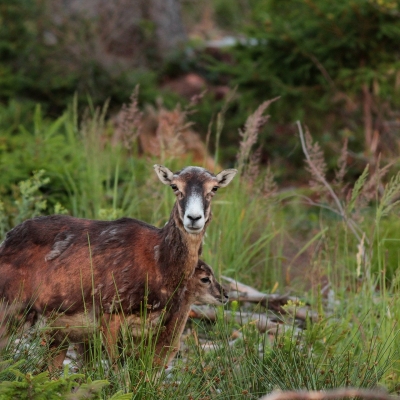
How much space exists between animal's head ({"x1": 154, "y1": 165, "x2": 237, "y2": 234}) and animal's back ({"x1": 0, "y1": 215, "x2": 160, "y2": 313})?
41 cm

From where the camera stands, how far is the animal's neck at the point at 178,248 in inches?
202

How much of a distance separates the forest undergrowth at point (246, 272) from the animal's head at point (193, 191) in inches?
27.4

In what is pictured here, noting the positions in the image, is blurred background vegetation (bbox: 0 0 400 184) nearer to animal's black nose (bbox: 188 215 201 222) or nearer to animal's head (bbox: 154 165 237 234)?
animal's head (bbox: 154 165 237 234)

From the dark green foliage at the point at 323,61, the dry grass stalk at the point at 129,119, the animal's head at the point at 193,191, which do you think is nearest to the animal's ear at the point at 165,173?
the animal's head at the point at 193,191

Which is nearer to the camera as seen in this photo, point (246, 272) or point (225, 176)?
point (225, 176)

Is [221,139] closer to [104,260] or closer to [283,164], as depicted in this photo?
[283,164]

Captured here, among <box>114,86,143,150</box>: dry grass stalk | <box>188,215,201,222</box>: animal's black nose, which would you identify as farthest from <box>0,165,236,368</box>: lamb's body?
<box>114,86,143,150</box>: dry grass stalk

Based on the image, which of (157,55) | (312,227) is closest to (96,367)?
(312,227)

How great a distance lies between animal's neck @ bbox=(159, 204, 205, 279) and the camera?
16.9 feet

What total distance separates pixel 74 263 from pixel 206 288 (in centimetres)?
89

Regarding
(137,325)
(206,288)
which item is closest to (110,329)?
(137,325)

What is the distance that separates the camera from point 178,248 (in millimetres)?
5156

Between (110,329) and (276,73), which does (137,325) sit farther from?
(276,73)

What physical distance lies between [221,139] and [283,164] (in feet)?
3.92
